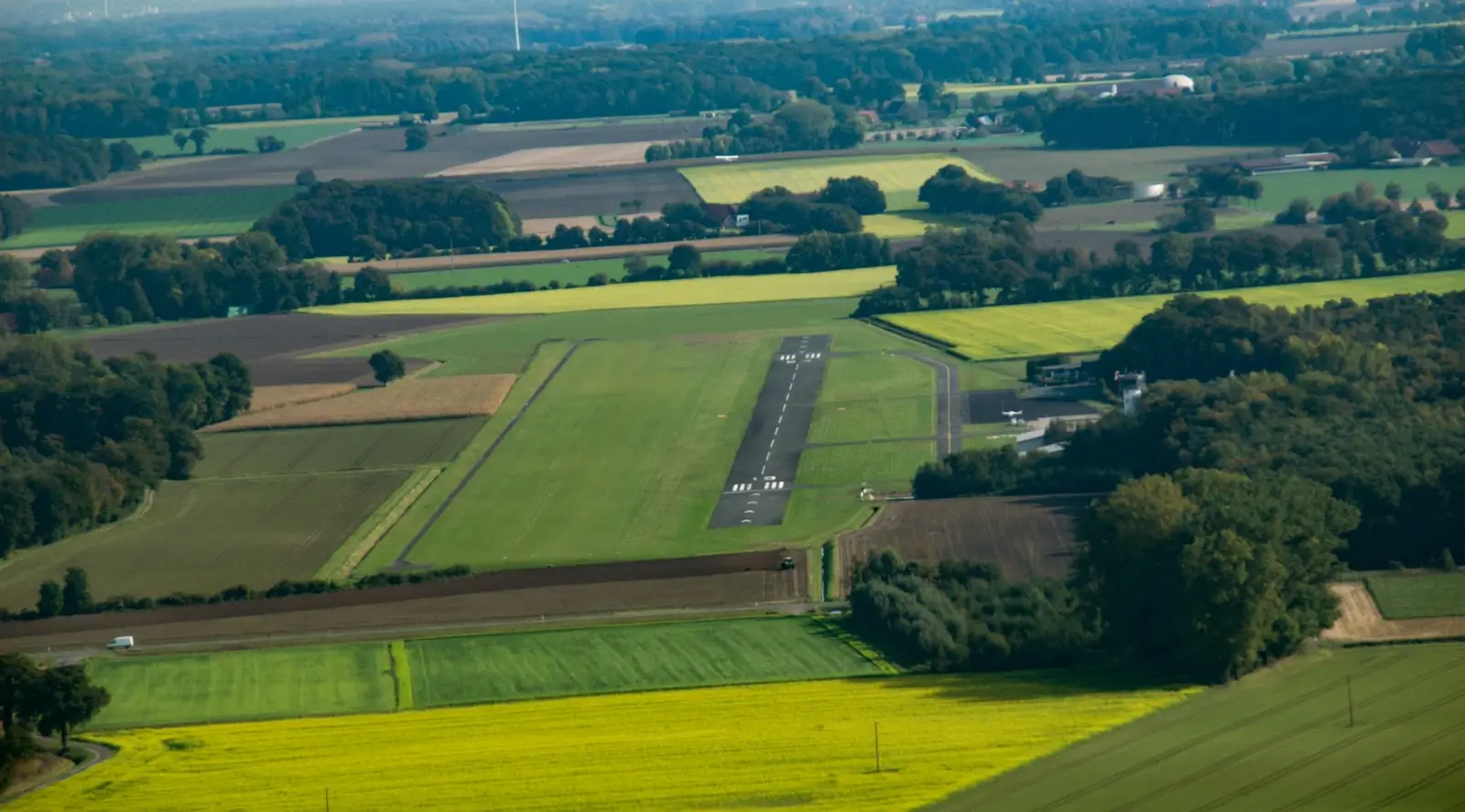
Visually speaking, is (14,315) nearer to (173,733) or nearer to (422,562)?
(422,562)

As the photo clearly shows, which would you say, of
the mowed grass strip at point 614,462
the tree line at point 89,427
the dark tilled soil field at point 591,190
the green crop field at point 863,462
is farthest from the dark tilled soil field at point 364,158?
the green crop field at point 863,462

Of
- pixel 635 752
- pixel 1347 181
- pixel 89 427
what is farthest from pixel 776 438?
pixel 1347 181

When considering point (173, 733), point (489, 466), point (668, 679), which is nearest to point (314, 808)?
point (173, 733)

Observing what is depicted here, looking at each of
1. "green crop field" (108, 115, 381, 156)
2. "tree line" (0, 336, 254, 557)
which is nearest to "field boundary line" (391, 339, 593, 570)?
"tree line" (0, 336, 254, 557)

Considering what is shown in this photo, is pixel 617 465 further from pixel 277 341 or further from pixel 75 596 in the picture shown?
pixel 277 341

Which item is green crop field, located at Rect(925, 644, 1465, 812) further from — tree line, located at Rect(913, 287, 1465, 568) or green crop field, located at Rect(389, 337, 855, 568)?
green crop field, located at Rect(389, 337, 855, 568)

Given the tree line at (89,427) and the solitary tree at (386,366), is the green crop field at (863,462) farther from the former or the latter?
the solitary tree at (386,366)
